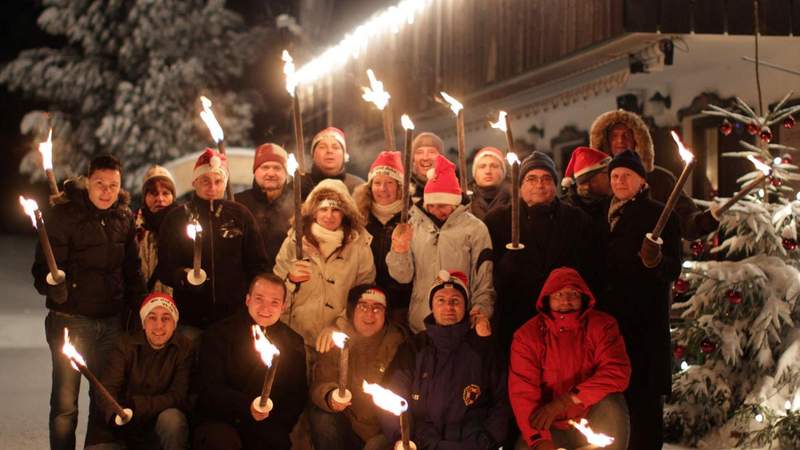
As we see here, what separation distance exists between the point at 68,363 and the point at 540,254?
115 inches

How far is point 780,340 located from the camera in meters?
7.76

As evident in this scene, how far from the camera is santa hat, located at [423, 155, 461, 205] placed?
6.56 metres

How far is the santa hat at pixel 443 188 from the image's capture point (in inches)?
258

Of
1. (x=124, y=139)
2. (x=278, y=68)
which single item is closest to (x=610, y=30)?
(x=124, y=139)

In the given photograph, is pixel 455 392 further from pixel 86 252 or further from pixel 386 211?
pixel 86 252

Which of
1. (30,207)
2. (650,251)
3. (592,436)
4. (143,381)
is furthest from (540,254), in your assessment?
(30,207)

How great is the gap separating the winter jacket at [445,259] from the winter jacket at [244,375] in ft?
2.46

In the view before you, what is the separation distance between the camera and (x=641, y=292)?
6180 millimetres

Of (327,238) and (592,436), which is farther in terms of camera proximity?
(327,238)

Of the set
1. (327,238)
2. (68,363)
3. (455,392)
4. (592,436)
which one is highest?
(327,238)

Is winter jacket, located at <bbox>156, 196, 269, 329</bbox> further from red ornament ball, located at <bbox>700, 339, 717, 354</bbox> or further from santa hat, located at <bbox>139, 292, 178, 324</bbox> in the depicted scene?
red ornament ball, located at <bbox>700, 339, 717, 354</bbox>

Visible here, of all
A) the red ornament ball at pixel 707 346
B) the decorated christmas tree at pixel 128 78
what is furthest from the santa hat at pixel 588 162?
the decorated christmas tree at pixel 128 78

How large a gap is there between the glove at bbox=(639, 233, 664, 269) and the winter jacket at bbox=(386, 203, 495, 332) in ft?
3.37

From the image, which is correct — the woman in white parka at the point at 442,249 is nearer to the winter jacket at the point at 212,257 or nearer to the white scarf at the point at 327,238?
the white scarf at the point at 327,238
